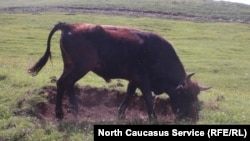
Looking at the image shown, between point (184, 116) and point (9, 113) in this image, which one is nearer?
point (9, 113)

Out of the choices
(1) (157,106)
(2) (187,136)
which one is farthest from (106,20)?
(2) (187,136)

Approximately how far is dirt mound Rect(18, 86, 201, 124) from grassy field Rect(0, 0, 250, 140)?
1.38ft

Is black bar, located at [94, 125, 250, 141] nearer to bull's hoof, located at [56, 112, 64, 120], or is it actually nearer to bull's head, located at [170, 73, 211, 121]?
bull's hoof, located at [56, 112, 64, 120]

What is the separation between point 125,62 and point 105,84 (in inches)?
178

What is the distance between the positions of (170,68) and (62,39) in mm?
3228

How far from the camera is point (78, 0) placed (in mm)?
82000

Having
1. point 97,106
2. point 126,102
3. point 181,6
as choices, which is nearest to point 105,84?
point 97,106

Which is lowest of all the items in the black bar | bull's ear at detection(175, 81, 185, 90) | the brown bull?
the black bar

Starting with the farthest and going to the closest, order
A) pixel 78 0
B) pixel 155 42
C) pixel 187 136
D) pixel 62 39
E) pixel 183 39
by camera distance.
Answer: pixel 78 0 < pixel 183 39 < pixel 155 42 < pixel 62 39 < pixel 187 136

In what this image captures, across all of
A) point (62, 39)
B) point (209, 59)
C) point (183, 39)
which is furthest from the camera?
point (183, 39)

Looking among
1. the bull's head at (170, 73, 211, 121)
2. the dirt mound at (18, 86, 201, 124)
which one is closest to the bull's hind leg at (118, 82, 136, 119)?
the dirt mound at (18, 86, 201, 124)

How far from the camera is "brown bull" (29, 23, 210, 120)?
11570 millimetres

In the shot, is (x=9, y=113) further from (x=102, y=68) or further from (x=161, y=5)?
(x=161, y=5)

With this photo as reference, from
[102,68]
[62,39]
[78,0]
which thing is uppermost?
[62,39]
